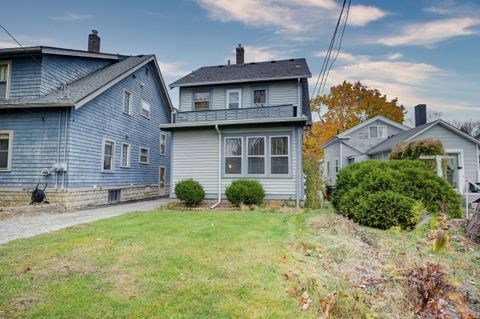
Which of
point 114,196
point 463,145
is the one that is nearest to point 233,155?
point 114,196

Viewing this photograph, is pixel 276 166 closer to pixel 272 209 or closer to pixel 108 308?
pixel 272 209

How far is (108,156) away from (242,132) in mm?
6992

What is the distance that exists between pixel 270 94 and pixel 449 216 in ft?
30.6

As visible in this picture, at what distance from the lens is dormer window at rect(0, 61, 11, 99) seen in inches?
468

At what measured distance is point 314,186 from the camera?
11734mm

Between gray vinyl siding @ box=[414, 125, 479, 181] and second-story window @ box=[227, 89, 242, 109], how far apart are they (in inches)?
445

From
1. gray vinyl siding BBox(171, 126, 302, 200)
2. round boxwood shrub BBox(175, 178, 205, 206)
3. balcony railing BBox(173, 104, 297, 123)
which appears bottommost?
round boxwood shrub BBox(175, 178, 205, 206)

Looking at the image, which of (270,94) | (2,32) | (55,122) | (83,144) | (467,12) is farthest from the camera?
(270,94)

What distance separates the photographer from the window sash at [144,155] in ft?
53.5

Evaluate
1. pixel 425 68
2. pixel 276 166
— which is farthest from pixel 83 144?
pixel 425 68

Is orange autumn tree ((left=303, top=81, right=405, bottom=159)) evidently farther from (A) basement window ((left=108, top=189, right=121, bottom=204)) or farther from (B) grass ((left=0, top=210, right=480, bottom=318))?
(B) grass ((left=0, top=210, right=480, bottom=318))

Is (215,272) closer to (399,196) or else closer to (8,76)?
(399,196)

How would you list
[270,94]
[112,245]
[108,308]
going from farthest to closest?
[270,94] < [112,245] < [108,308]

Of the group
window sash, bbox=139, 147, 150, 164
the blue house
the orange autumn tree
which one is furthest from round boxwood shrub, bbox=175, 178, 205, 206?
the orange autumn tree
